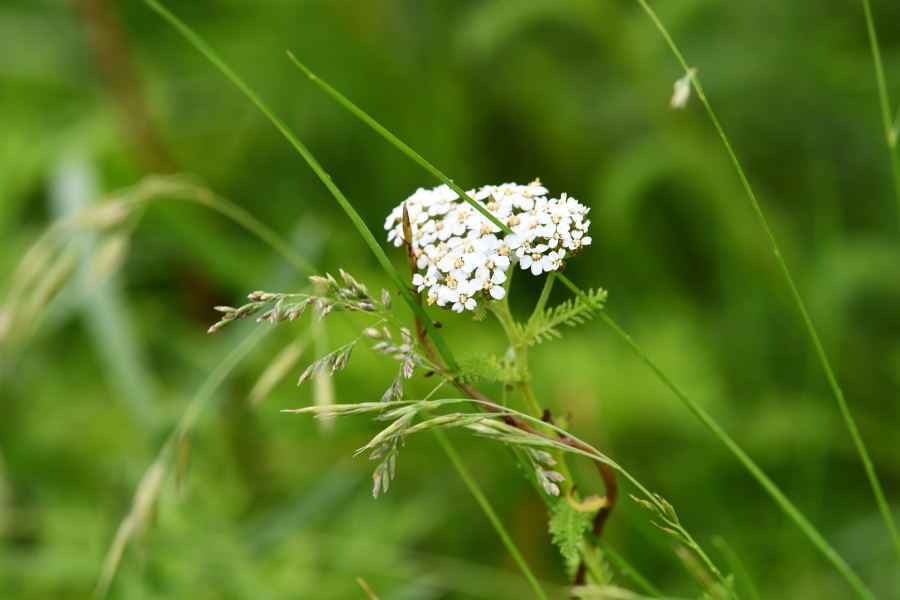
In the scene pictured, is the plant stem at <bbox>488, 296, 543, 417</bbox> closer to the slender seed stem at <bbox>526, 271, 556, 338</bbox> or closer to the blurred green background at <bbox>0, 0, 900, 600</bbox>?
the slender seed stem at <bbox>526, 271, 556, 338</bbox>

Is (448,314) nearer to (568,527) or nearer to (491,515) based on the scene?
(491,515)

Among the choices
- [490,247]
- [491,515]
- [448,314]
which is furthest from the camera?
[448,314]

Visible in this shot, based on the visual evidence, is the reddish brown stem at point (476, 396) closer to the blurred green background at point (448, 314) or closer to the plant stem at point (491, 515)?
the plant stem at point (491, 515)

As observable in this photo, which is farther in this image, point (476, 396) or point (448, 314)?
point (448, 314)

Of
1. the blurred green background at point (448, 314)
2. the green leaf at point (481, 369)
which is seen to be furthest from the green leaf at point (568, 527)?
the blurred green background at point (448, 314)

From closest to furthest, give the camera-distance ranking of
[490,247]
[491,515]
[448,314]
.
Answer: [490,247] → [491,515] → [448,314]

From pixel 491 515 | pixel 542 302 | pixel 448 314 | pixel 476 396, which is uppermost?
pixel 542 302

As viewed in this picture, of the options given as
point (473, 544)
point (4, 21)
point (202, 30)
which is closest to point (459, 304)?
point (473, 544)

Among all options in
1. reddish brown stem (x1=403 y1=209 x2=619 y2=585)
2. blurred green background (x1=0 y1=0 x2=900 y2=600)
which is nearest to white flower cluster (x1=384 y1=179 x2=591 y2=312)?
reddish brown stem (x1=403 y1=209 x2=619 y2=585)

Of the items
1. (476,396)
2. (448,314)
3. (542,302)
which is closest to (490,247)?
(542,302)
